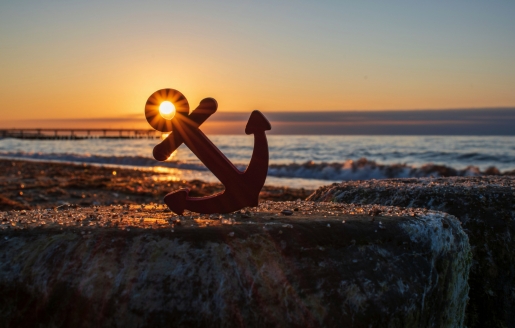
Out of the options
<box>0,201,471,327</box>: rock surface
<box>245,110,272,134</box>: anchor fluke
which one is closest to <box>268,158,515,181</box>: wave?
<box>245,110,272,134</box>: anchor fluke

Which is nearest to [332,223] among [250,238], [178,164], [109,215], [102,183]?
[250,238]

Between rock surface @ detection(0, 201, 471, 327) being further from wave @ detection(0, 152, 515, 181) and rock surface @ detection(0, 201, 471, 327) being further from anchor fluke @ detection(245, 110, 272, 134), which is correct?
wave @ detection(0, 152, 515, 181)

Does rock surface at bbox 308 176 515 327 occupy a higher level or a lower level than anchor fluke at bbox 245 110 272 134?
lower

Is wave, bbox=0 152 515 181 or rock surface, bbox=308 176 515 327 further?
wave, bbox=0 152 515 181

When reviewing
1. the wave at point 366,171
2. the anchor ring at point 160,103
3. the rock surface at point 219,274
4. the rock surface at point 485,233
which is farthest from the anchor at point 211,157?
the wave at point 366,171

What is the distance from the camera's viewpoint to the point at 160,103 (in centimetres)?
343

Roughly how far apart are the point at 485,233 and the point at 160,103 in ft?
9.17

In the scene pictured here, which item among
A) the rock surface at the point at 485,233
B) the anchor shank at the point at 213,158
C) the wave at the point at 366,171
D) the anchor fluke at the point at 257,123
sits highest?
the anchor fluke at the point at 257,123

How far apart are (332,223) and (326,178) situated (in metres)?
18.7

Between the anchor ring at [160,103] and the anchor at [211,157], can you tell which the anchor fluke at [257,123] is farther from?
the anchor ring at [160,103]

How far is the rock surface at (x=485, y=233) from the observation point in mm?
3850

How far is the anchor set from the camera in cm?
333

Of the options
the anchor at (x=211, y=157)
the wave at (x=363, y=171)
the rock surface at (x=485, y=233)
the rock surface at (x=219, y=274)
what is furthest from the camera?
the wave at (x=363, y=171)

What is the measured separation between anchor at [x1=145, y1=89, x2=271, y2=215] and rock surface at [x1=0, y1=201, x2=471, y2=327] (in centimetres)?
48
